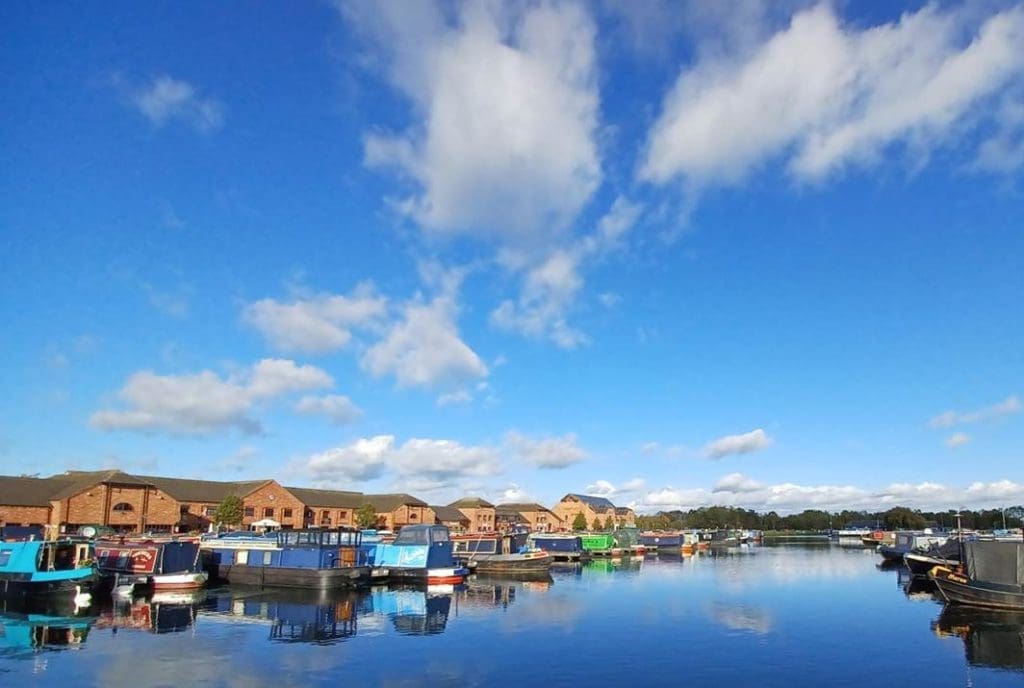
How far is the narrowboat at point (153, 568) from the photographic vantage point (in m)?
42.2

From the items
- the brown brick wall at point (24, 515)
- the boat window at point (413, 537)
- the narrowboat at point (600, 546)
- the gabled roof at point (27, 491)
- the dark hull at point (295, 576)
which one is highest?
the gabled roof at point (27, 491)

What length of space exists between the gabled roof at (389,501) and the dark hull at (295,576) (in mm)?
71939

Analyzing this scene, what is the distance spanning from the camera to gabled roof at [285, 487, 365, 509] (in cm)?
11038

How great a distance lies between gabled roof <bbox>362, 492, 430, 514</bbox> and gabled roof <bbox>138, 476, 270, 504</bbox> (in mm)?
25142

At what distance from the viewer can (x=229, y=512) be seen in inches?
3575

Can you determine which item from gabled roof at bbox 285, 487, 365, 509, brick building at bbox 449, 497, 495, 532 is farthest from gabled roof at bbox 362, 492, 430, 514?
brick building at bbox 449, 497, 495, 532

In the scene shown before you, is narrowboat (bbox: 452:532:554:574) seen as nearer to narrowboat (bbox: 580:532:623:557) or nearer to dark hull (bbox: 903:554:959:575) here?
narrowboat (bbox: 580:532:623:557)

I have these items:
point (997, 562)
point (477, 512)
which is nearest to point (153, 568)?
point (997, 562)

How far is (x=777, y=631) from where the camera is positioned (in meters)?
32.6

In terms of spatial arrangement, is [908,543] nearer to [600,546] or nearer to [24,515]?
[600,546]

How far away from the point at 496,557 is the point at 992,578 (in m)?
37.6

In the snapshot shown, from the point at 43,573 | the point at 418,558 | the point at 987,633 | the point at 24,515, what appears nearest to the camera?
the point at 987,633

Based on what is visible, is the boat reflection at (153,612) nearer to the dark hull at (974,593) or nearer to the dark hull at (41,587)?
the dark hull at (41,587)

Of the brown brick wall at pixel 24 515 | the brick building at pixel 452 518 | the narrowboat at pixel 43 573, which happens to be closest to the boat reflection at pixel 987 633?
the narrowboat at pixel 43 573
